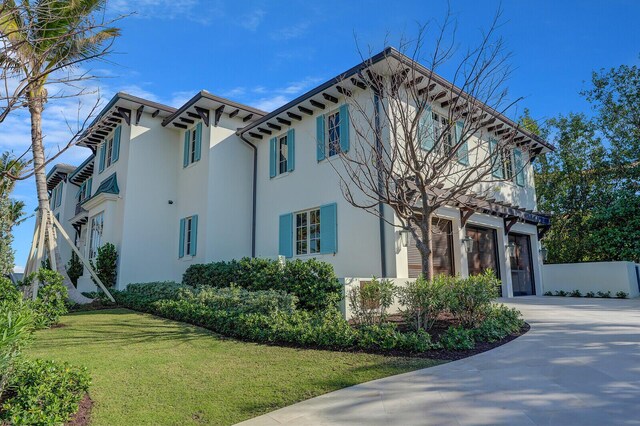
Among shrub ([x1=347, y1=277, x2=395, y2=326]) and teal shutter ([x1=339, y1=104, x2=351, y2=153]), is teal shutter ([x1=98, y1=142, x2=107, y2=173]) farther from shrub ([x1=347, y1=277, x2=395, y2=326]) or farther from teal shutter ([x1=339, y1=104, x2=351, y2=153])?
shrub ([x1=347, y1=277, x2=395, y2=326])

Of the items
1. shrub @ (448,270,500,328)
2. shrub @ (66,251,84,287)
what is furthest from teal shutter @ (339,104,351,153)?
shrub @ (66,251,84,287)

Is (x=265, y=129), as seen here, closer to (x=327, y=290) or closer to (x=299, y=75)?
(x=299, y=75)

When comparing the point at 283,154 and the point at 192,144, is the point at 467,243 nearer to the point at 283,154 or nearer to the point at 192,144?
the point at 283,154

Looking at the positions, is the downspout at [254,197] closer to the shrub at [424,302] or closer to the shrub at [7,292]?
the shrub at [7,292]

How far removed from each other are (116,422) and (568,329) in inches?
275

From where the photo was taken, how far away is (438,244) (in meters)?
12.5

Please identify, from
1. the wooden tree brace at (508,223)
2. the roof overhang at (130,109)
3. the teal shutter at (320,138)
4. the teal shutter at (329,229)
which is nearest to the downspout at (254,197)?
the roof overhang at (130,109)

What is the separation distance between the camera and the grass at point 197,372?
4.59 meters

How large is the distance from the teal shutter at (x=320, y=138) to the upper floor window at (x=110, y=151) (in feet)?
27.6

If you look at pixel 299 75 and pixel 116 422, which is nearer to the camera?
pixel 116 422

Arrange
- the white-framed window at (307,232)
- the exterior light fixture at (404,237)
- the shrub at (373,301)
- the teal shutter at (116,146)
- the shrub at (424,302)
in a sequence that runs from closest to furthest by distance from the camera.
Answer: the shrub at (424,302) → the shrub at (373,301) → the exterior light fixture at (404,237) → the white-framed window at (307,232) → the teal shutter at (116,146)

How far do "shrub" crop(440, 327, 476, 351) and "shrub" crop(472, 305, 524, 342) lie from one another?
0.26 m

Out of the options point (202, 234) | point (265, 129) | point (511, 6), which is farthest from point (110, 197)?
point (511, 6)

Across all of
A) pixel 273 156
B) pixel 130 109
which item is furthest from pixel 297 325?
pixel 130 109
